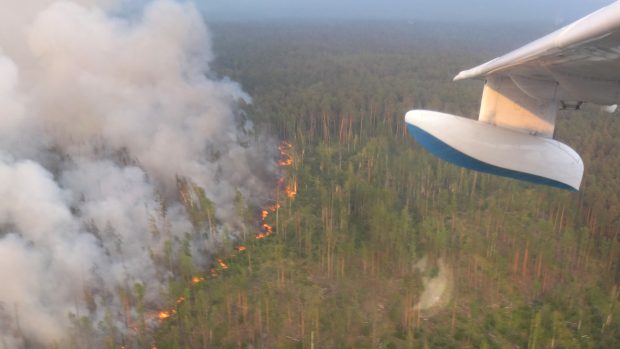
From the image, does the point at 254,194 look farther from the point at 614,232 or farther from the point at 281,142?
the point at 614,232

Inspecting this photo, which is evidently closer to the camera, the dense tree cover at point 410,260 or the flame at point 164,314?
the dense tree cover at point 410,260

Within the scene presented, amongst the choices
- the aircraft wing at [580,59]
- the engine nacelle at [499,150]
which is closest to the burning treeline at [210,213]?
the engine nacelle at [499,150]

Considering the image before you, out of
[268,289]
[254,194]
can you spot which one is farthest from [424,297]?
[254,194]

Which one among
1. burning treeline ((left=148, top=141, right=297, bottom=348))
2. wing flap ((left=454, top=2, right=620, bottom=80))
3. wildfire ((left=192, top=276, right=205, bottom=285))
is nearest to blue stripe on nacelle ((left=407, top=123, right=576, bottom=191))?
wing flap ((left=454, top=2, right=620, bottom=80))

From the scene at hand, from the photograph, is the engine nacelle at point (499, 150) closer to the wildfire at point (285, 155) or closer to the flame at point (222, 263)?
the flame at point (222, 263)

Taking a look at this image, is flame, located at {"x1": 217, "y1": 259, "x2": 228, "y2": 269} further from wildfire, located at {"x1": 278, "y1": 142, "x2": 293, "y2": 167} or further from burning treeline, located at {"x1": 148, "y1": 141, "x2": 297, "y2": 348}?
wildfire, located at {"x1": 278, "y1": 142, "x2": 293, "y2": 167}

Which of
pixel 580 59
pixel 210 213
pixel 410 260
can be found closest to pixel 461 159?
pixel 580 59

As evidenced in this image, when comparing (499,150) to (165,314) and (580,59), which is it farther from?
(165,314)
